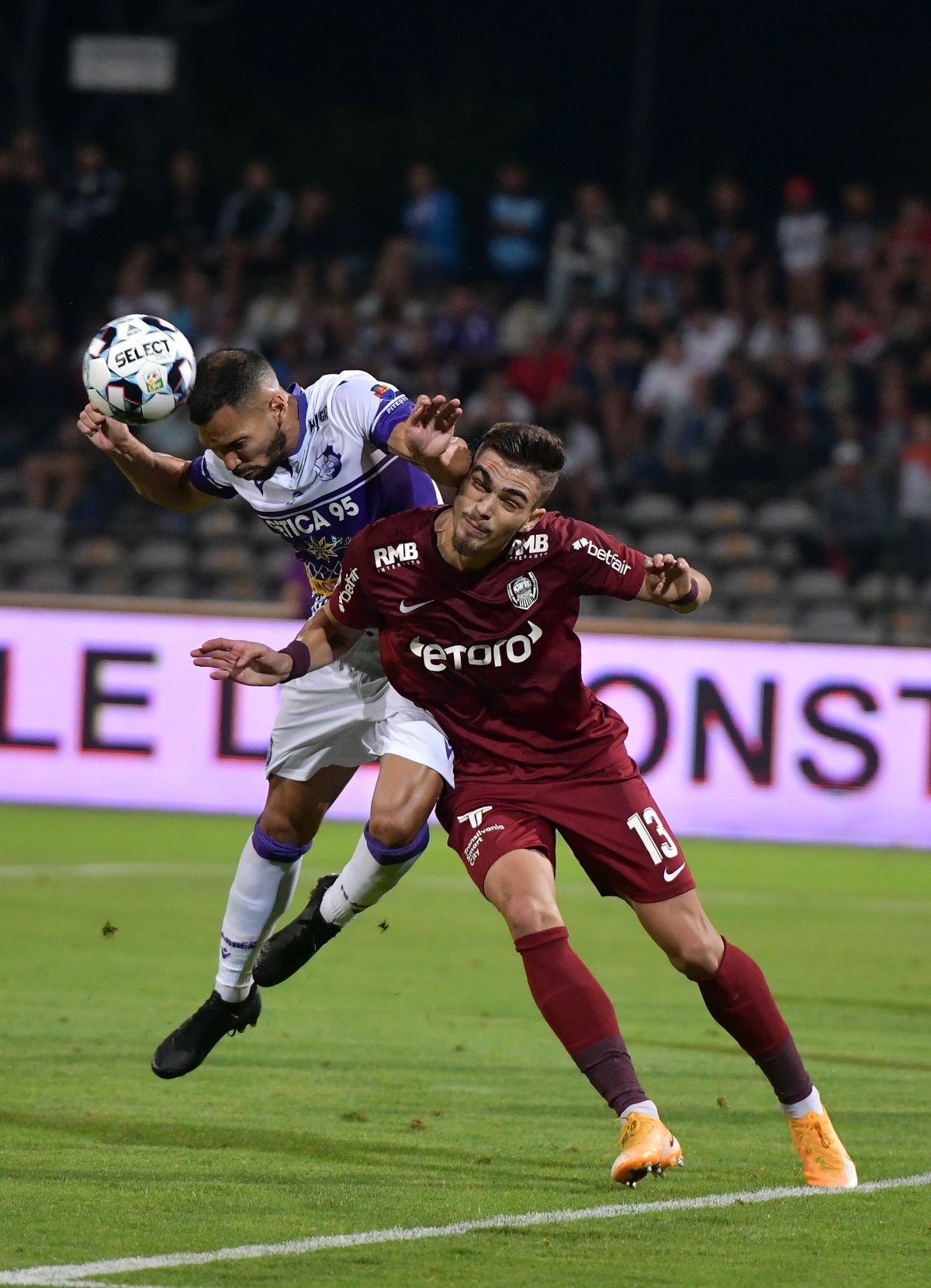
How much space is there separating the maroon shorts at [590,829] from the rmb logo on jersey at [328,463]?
1204 mm

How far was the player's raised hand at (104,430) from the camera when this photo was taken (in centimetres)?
631

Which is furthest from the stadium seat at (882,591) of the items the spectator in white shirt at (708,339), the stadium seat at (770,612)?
the spectator in white shirt at (708,339)

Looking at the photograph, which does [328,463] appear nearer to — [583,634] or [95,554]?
[583,634]

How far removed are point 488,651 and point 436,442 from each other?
22.5 inches

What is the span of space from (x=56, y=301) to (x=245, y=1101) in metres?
12.9

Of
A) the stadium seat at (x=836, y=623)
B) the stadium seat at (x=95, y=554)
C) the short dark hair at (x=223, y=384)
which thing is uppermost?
the short dark hair at (x=223, y=384)

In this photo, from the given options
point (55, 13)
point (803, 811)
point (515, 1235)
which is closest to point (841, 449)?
point (803, 811)

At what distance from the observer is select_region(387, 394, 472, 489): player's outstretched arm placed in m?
5.54

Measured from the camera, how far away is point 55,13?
24.2 m

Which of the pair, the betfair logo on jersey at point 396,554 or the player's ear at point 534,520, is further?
the betfair logo on jersey at point 396,554

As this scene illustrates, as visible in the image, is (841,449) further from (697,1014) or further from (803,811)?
(697,1014)

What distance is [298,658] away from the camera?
5.77 meters

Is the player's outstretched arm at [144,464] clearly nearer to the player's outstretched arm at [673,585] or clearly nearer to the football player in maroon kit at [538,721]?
the football player in maroon kit at [538,721]

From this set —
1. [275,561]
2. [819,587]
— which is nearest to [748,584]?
[819,587]
